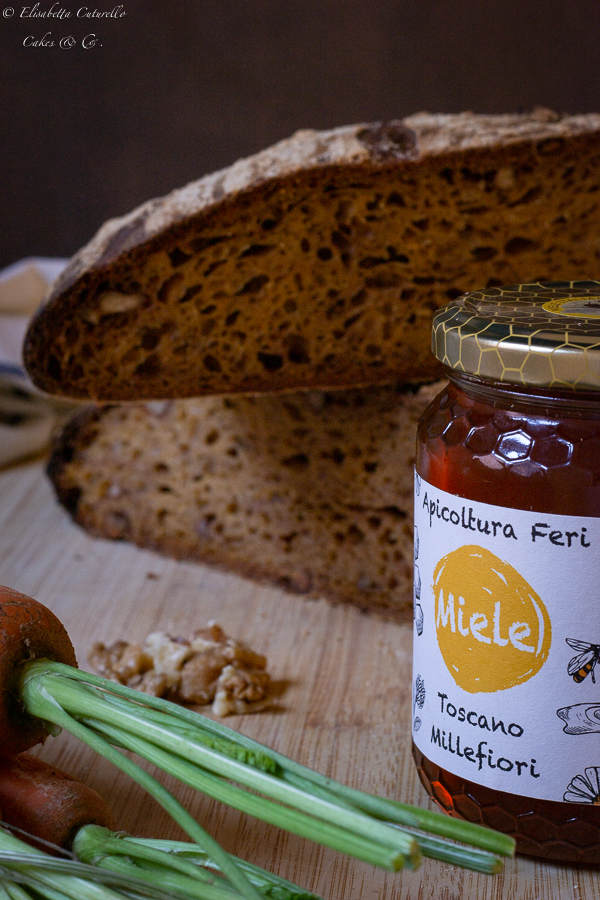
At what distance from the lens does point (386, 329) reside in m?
1.21

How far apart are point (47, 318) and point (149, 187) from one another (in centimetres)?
123

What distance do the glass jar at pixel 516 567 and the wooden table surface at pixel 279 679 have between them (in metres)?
0.09

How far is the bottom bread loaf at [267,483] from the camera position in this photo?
48.1 inches

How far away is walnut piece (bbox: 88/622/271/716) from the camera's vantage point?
1.02 m

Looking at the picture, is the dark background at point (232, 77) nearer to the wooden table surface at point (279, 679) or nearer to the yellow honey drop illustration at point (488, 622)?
the wooden table surface at point (279, 679)

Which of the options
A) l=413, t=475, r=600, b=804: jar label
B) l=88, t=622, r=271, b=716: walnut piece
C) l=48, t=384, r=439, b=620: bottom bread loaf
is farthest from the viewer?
l=48, t=384, r=439, b=620: bottom bread loaf

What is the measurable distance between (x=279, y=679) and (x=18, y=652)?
42 cm

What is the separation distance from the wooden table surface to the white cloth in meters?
0.14

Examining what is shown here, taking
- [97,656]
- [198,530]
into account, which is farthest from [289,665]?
[198,530]

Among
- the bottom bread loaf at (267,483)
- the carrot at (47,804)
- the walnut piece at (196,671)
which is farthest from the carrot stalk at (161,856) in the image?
the bottom bread loaf at (267,483)

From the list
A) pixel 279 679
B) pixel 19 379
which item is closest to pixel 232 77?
pixel 19 379

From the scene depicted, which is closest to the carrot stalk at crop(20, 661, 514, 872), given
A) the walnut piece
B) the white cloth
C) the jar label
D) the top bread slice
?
the jar label

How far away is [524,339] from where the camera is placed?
65 centimetres

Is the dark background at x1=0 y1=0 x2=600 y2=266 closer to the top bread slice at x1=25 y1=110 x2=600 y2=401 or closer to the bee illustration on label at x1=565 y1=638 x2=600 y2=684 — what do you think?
the top bread slice at x1=25 y1=110 x2=600 y2=401
